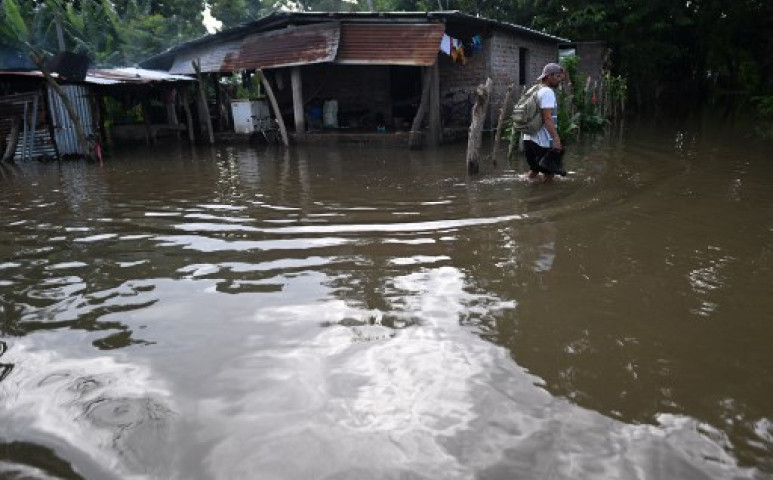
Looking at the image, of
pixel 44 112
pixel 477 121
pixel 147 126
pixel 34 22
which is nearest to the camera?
pixel 477 121

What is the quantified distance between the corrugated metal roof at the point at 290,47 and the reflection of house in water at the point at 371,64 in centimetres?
3

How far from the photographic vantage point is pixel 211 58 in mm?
17672

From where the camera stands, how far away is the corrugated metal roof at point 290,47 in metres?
14.5

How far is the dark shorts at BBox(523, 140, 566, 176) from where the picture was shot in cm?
728

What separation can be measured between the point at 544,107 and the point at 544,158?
671 millimetres

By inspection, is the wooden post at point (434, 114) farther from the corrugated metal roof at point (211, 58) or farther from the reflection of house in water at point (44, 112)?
the reflection of house in water at point (44, 112)

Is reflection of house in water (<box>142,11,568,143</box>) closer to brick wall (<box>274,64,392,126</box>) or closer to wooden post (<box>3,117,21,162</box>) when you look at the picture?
brick wall (<box>274,64,392,126</box>)

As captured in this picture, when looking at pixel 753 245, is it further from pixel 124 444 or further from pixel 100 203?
pixel 100 203

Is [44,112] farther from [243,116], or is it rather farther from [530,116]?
[530,116]

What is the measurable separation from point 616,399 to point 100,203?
269 inches

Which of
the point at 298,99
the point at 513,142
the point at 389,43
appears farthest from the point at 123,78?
the point at 513,142

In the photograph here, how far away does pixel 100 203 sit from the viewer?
285 inches

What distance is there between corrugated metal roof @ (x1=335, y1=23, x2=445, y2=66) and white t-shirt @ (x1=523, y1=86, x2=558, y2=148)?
663 centimetres

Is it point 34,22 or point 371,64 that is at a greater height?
point 34,22
